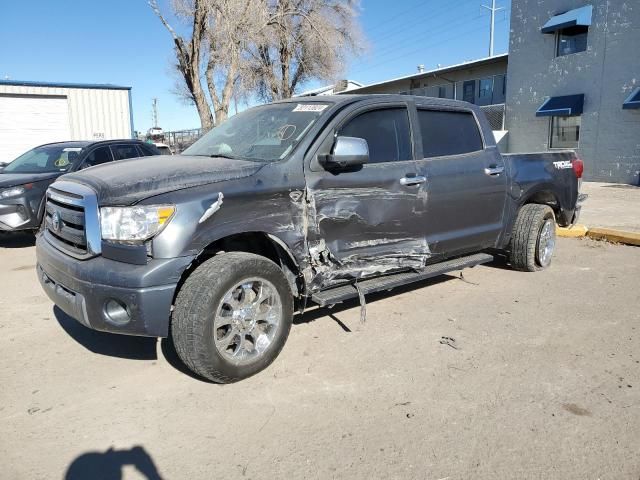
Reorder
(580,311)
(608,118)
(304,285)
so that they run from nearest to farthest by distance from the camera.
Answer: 1. (304,285)
2. (580,311)
3. (608,118)

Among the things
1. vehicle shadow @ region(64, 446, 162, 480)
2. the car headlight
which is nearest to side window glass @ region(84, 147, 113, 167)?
the car headlight

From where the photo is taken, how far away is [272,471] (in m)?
2.57

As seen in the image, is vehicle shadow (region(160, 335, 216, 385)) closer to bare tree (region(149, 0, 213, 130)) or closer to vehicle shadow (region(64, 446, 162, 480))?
vehicle shadow (region(64, 446, 162, 480))

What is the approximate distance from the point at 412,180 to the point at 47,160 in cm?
675

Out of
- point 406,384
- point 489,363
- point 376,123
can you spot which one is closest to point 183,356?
point 406,384

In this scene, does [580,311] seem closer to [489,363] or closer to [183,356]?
[489,363]

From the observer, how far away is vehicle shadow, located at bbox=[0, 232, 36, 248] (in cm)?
823

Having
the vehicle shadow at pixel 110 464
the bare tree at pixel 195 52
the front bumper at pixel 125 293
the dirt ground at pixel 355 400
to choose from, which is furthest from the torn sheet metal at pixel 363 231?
the bare tree at pixel 195 52

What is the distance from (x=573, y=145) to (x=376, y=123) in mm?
16730

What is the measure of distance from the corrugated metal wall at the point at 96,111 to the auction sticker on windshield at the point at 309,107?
64.2 feet

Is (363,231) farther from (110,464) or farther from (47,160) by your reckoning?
(47,160)

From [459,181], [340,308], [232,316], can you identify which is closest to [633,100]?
[459,181]

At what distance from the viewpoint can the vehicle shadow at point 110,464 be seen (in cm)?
253

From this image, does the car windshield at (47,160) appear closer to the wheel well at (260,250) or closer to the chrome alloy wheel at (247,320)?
the wheel well at (260,250)
